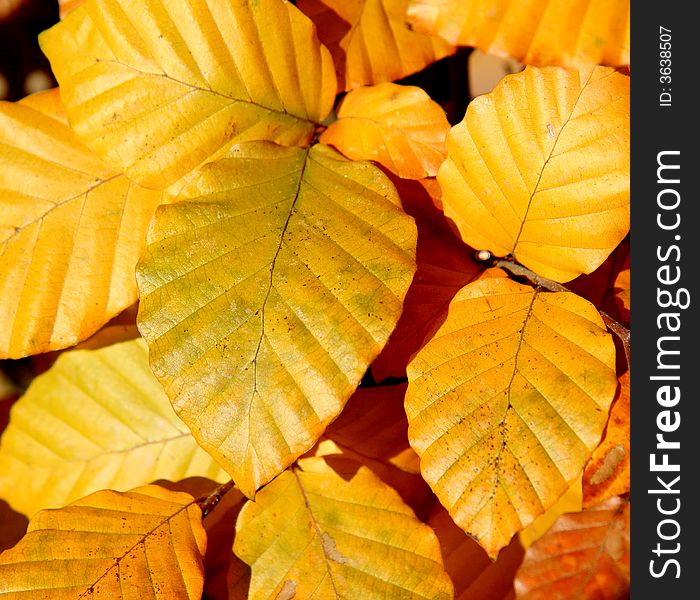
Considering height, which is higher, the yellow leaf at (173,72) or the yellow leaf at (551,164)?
the yellow leaf at (173,72)

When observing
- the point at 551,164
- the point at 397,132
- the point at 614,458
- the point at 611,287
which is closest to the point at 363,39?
the point at 397,132

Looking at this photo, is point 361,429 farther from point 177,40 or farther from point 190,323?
point 177,40

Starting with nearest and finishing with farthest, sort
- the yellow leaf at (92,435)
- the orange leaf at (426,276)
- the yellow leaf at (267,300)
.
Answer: the yellow leaf at (267,300) → the orange leaf at (426,276) → the yellow leaf at (92,435)

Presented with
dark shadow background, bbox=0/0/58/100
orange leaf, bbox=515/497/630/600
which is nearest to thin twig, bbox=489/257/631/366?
orange leaf, bbox=515/497/630/600

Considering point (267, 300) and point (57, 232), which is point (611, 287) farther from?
point (57, 232)

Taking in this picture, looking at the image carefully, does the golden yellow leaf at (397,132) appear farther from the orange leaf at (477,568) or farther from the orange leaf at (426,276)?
the orange leaf at (477,568)

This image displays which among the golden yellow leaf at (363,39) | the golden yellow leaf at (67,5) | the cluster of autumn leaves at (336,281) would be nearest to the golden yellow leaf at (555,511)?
the cluster of autumn leaves at (336,281)
